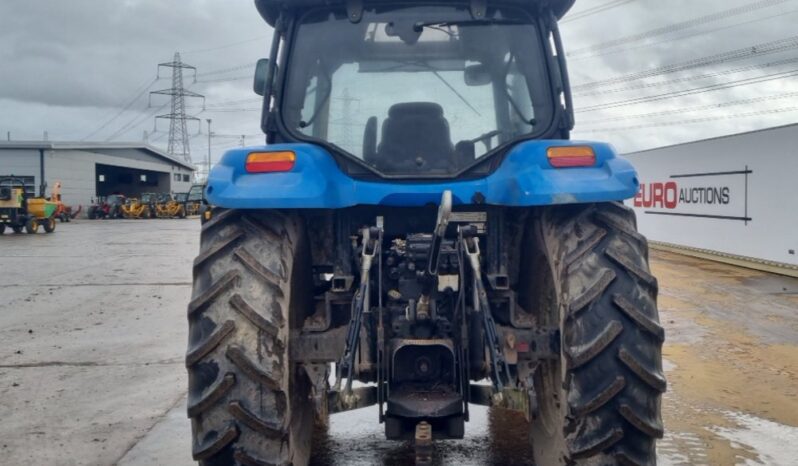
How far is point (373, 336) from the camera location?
10.5ft

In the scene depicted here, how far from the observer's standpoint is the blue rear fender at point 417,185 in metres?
3.04

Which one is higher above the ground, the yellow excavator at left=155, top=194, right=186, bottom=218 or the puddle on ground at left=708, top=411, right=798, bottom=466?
the yellow excavator at left=155, top=194, right=186, bottom=218

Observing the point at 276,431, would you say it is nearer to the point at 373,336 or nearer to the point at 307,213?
the point at 373,336

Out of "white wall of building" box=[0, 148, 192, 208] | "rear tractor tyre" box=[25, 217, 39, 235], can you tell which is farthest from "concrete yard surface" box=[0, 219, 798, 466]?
"white wall of building" box=[0, 148, 192, 208]

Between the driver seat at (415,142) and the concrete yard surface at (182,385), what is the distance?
186cm

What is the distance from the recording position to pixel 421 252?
11.0 ft

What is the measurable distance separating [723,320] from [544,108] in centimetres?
651

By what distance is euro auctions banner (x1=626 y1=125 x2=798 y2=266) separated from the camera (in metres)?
13.1

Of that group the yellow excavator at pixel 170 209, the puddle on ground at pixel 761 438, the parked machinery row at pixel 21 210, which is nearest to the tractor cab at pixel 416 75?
the puddle on ground at pixel 761 438

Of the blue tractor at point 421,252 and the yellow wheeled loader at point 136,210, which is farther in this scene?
the yellow wheeled loader at point 136,210

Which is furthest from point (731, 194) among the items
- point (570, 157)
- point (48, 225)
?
point (48, 225)

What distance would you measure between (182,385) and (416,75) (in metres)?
3.73

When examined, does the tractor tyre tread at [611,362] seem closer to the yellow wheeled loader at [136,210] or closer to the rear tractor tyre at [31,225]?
the rear tractor tyre at [31,225]

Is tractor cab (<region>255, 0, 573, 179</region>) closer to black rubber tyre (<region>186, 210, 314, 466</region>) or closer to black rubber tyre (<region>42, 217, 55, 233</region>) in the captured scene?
black rubber tyre (<region>186, 210, 314, 466</region>)
